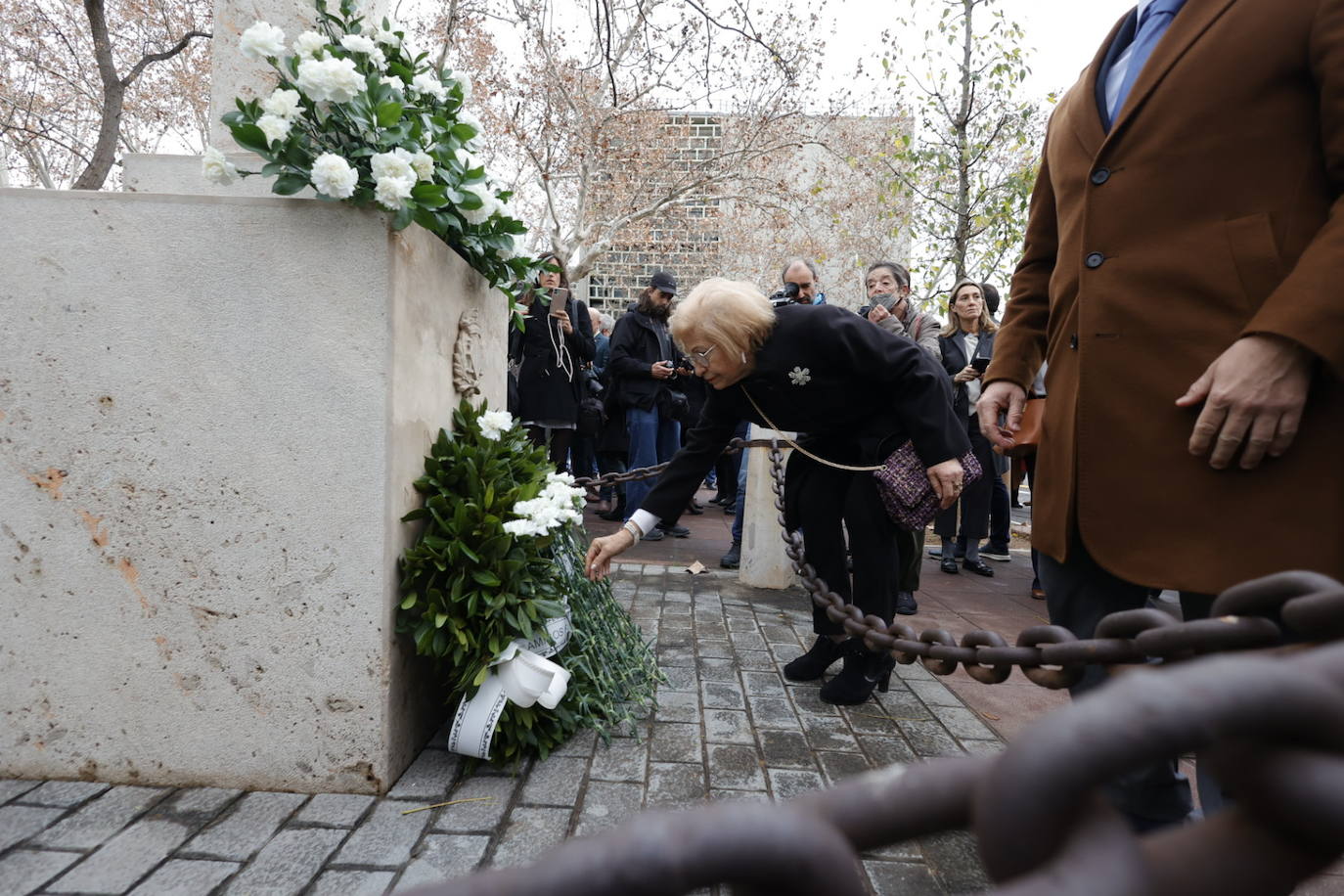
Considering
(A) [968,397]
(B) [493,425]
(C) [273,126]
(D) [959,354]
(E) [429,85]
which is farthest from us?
(D) [959,354]

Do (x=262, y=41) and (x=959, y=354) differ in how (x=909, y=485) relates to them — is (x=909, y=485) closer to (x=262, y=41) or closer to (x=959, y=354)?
(x=262, y=41)

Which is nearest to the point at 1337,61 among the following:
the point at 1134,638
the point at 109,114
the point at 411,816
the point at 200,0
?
the point at 1134,638

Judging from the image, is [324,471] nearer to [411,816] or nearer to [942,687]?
[411,816]

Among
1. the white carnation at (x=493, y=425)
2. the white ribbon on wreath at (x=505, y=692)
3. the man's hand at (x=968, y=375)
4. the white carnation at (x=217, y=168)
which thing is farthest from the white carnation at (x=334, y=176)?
the man's hand at (x=968, y=375)

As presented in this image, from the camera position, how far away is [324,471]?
2199 mm

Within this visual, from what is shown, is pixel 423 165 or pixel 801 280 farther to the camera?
pixel 801 280

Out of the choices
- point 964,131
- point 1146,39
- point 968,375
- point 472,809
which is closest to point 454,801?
point 472,809

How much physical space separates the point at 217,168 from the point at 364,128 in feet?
1.40

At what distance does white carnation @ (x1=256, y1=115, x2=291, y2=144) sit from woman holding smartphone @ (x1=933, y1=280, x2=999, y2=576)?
4.89m

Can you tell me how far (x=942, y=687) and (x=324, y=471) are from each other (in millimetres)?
2643

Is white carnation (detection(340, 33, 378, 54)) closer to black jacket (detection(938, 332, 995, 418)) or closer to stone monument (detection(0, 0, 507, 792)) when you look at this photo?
stone monument (detection(0, 0, 507, 792))

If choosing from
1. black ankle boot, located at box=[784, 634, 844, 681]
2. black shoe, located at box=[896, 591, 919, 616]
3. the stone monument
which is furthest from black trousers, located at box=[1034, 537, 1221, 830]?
black shoe, located at box=[896, 591, 919, 616]

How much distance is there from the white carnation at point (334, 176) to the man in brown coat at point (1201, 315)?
Result: 175cm

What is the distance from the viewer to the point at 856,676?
123 inches
